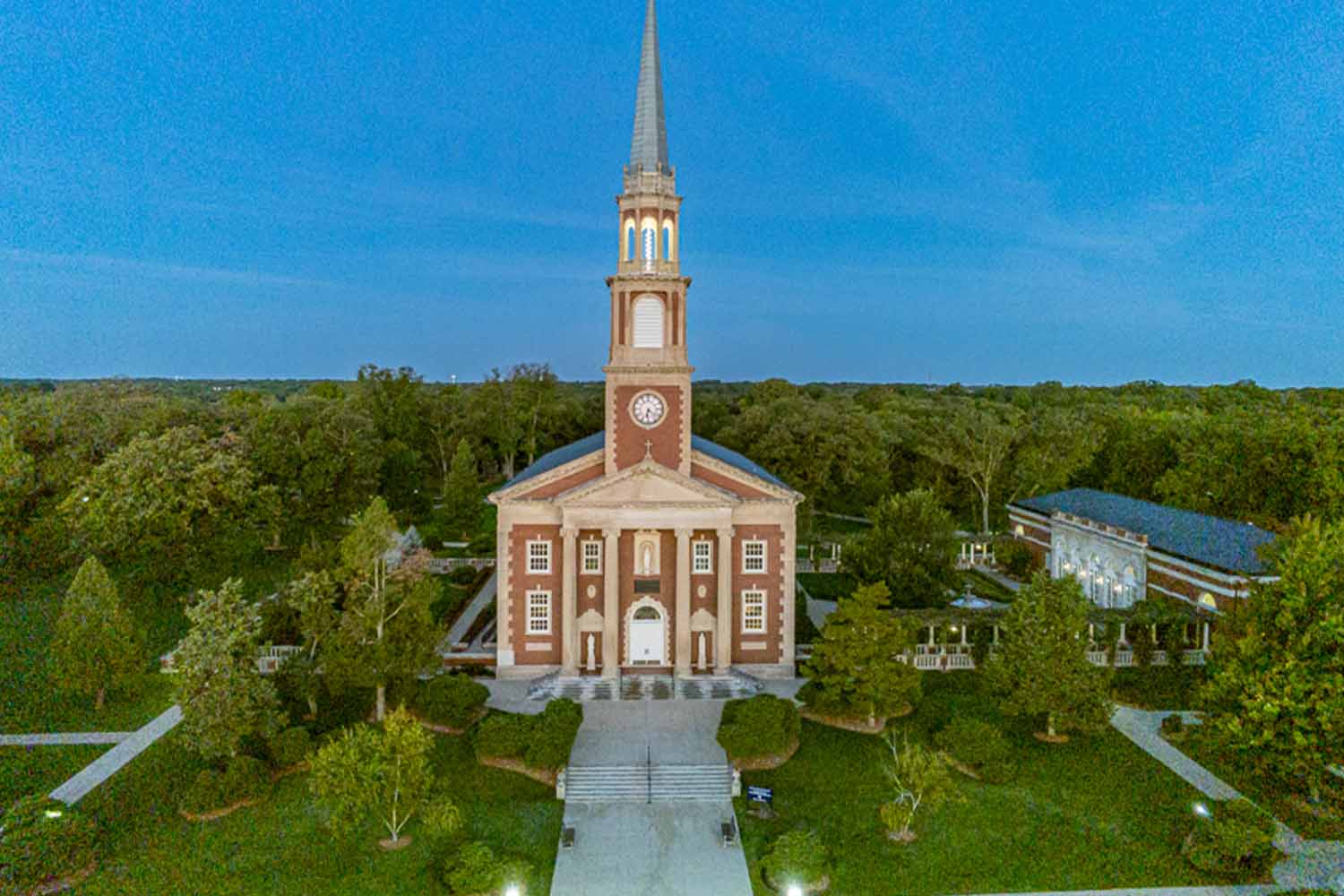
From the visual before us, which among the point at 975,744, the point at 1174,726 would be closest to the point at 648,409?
the point at 975,744

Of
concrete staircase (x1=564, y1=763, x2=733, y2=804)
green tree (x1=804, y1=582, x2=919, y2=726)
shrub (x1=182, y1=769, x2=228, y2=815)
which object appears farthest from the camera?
green tree (x1=804, y1=582, x2=919, y2=726)

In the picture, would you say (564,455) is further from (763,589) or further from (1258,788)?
(1258,788)

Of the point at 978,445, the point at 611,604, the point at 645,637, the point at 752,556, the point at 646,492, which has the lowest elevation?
the point at 645,637

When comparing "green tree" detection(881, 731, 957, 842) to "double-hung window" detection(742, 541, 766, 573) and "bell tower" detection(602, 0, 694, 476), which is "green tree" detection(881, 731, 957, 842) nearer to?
"double-hung window" detection(742, 541, 766, 573)

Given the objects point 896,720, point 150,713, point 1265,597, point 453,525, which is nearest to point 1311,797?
point 1265,597

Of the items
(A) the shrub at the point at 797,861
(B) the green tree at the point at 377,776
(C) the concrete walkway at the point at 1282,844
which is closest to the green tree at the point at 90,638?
(B) the green tree at the point at 377,776

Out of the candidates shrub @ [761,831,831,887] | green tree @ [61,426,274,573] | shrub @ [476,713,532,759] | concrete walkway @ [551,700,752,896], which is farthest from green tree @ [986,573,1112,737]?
green tree @ [61,426,274,573]

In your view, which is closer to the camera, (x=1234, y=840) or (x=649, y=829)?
(x=1234, y=840)
